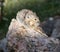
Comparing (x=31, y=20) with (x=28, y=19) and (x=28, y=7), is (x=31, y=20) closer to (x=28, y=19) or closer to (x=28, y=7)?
(x=28, y=19)

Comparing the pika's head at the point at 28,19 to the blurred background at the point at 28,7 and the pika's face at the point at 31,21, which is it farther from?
the blurred background at the point at 28,7

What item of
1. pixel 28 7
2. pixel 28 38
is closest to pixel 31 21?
pixel 28 38

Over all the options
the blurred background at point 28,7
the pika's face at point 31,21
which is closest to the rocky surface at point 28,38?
the pika's face at point 31,21

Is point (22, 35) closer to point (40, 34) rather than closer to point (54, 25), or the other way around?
point (40, 34)

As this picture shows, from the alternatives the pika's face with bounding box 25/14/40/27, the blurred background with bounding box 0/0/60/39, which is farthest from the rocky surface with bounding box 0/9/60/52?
the blurred background with bounding box 0/0/60/39

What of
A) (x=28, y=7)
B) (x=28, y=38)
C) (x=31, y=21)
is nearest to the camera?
(x=28, y=38)

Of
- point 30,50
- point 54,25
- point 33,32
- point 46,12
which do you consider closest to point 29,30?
point 33,32
